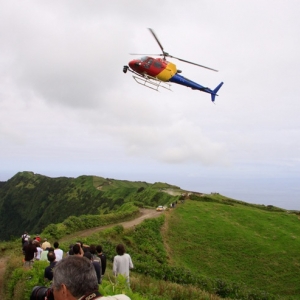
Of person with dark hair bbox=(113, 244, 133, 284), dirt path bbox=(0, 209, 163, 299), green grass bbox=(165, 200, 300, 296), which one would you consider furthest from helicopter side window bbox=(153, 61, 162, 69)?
person with dark hair bbox=(113, 244, 133, 284)

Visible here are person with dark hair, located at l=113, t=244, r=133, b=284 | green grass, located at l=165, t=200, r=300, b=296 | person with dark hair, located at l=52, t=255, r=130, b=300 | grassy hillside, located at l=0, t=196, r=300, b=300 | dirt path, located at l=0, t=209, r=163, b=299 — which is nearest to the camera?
person with dark hair, located at l=52, t=255, r=130, b=300

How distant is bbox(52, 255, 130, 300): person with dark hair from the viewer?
3.44 metres

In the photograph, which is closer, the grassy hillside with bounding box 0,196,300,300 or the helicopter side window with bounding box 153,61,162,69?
the grassy hillside with bounding box 0,196,300,300

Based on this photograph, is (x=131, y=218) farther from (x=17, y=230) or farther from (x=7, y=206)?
(x=7, y=206)

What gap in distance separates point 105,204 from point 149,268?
39079 millimetres

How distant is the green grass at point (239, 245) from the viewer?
22.4 meters

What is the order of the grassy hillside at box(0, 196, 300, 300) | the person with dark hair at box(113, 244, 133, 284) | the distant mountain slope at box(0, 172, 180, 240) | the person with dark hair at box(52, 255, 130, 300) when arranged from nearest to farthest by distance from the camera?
1. the person with dark hair at box(52, 255, 130, 300)
2. the person with dark hair at box(113, 244, 133, 284)
3. the grassy hillside at box(0, 196, 300, 300)
4. the distant mountain slope at box(0, 172, 180, 240)

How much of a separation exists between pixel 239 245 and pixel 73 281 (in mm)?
25365

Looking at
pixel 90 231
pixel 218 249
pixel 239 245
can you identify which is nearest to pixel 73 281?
pixel 218 249

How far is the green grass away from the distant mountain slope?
1296cm

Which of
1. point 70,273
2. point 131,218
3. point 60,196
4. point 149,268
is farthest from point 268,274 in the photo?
point 60,196

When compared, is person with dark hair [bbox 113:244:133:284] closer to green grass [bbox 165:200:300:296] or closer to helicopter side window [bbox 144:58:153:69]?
green grass [bbox 165:200:300:296]

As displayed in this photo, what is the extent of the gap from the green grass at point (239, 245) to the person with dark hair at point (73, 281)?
2054 centimetres

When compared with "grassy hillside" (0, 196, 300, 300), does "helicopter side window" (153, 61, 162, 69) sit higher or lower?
higher
